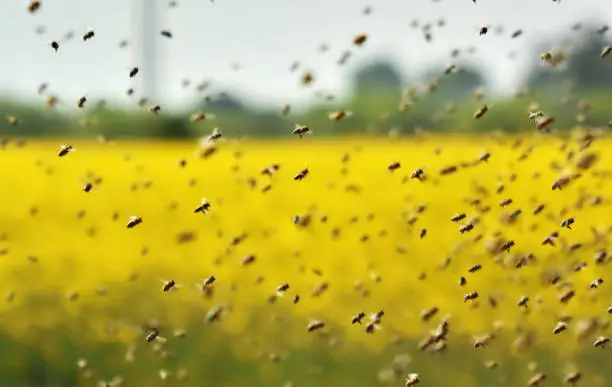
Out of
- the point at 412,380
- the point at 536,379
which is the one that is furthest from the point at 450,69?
the point at 412,380

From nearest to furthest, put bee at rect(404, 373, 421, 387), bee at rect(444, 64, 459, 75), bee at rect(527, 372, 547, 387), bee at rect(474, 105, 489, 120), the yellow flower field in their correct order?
bee at rect(404, 373, 421, 387), bee at rect(527, 372, 547, 387), bee at rect(474, 105, 489, 120), bee at rect(444, 64, 459, 75), the yellow flower field

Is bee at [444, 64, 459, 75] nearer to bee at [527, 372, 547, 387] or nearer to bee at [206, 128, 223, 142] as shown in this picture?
bee at [206, 128, 223, 142]

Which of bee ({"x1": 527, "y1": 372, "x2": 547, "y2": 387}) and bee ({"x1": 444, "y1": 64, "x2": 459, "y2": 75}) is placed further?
bee ({"x1": 444, "y1": 64, "x2": 459, "y2": 75})

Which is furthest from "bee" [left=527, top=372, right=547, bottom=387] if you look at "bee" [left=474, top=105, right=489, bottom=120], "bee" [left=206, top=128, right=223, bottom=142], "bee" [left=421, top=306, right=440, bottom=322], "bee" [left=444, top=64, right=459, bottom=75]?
"bee" [left=206, top=128, right=223, bottom=142]

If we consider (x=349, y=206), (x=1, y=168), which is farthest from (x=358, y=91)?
(x=349, y=206)

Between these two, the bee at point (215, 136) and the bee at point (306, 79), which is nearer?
the bee at point (215, 136)

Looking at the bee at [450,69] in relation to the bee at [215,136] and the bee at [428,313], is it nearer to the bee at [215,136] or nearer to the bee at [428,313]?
the bee at [428,313]

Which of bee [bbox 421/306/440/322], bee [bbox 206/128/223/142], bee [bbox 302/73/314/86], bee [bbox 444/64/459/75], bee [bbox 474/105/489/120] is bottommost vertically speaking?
bee [bbox 421/306/440/322]

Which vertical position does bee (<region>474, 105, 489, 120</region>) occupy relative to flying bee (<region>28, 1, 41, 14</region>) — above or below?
below

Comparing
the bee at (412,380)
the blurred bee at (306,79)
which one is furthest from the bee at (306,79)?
the bee at (412,380)

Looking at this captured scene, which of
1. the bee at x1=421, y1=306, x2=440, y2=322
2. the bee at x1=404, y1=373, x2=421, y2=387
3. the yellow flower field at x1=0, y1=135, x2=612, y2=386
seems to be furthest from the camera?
the yellow flower field at x1=0, y1=135, x2=612, y2=386
